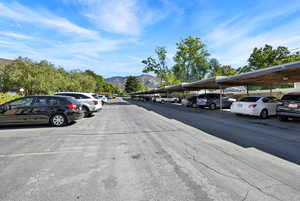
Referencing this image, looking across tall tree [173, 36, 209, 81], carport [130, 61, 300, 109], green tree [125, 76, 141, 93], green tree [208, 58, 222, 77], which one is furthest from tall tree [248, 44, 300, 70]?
green tree [125, 76, 141, 93]

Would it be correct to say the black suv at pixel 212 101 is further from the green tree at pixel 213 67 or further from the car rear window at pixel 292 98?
the green tree at pixel 213 67

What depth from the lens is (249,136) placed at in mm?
5691

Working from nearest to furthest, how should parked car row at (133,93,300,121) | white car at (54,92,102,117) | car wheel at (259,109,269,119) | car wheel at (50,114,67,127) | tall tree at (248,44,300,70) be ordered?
car wheel at (50,114,67,127) → parked car row at (133,93,300,121) → car wheel at (259,109,269,119) → white car at (54,92,102,117) → tall tree at (248,44,300,70)

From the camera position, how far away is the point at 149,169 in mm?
3133

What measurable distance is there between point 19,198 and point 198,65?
48287 millimetres

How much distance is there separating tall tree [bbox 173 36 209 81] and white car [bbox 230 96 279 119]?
34842 mm

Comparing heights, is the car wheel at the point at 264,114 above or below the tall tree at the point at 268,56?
below

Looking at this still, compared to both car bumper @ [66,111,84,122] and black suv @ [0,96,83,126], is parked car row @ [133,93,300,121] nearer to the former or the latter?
car bumper @ [66,111,84,122]

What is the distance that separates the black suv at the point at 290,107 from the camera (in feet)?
25.6

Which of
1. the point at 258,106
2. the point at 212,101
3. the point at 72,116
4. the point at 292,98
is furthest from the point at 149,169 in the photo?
the point at 212,101

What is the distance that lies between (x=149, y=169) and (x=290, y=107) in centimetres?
919

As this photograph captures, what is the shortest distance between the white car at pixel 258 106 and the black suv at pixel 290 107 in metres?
1.05

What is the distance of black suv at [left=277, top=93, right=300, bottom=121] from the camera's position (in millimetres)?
7805

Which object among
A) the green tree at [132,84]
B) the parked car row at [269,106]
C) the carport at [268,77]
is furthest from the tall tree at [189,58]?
the green tree at [132,84]
